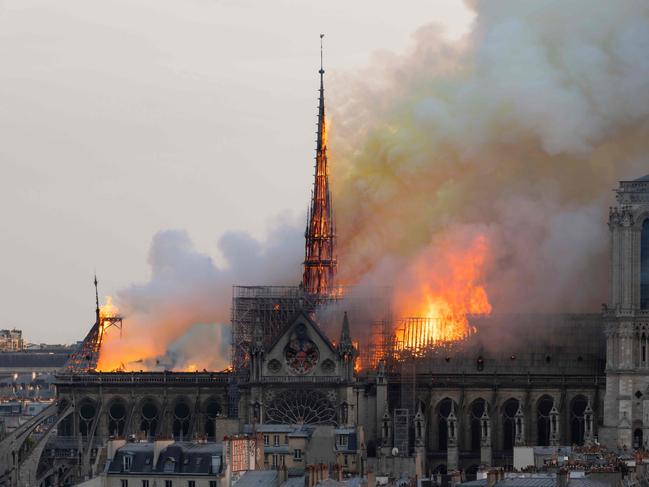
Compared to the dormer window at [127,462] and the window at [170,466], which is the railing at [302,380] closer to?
the dormer window at [127,462]

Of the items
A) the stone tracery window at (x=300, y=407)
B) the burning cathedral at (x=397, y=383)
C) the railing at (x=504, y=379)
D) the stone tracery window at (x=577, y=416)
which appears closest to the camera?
the burning cathedral at (x=397, y=383)

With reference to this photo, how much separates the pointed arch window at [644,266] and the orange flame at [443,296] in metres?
12.8

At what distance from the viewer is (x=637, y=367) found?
157750 mm

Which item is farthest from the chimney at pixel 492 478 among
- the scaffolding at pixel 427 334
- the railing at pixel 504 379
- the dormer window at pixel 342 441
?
the scaffolding at pixel 427 334

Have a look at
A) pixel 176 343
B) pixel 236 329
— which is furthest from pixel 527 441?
pixel 176 343

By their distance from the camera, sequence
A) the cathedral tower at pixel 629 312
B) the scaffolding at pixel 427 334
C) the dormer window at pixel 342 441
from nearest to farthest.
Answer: the dormer window at pixel 342 441 → the cathedral tower at pixel 629 312 → the scaffolding at pixel 427 334

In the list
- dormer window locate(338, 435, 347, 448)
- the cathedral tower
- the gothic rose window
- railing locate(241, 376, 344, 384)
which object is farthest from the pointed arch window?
dormer window locate(338, 435, 347, 448)

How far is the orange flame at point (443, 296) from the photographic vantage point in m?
168

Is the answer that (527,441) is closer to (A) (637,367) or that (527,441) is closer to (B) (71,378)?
(A) (637,367)

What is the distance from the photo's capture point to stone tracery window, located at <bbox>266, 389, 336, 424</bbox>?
525ft

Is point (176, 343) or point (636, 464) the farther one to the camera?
point (176, 343)

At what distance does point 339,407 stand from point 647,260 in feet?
55.2

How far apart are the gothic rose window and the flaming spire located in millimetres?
15410

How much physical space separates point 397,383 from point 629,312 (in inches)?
555
